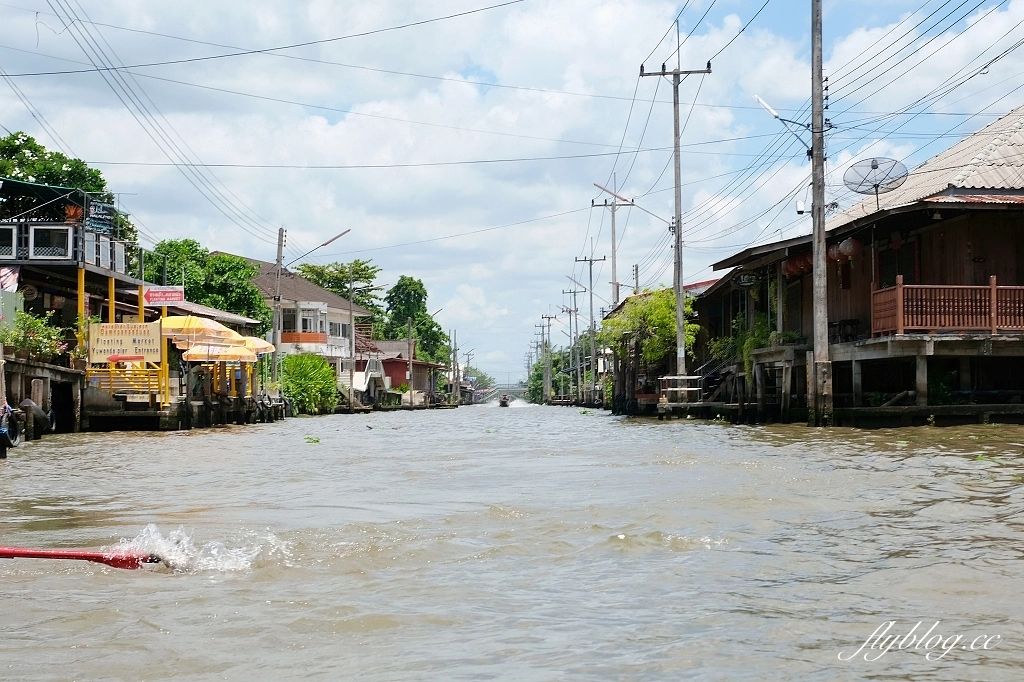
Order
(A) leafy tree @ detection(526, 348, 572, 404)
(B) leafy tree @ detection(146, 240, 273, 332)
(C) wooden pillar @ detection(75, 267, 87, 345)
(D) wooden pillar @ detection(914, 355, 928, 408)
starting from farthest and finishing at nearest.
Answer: (A) leafy tree @ detection(526, 348, 572, 404)
(B) leafy tree @ detection(146, 240, 273, 332)
(C) wooden pillar @ detection(75, 267, 87, 345)
(D) wooden pillar @ detection(914, 355, 928, 408)

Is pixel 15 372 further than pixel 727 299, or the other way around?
pixel 727 299

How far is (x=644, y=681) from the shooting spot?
4270mm

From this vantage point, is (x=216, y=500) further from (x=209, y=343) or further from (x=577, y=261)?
(x=577, y=261)

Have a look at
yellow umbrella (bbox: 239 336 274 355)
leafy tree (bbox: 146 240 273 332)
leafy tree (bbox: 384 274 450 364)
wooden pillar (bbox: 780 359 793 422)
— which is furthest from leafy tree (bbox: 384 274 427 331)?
wooden pillar (bbox: 780 359 793 422)

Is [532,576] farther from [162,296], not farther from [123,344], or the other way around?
[162,296]

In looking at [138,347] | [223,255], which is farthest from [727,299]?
[223,255]

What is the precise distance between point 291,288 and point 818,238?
44.9 m

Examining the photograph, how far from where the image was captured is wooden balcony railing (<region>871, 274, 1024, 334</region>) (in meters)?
18.2

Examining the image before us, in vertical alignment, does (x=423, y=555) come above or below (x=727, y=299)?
below

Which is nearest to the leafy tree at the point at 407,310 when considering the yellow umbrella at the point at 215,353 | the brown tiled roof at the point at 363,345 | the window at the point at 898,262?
the brown tiled roof at the point at 363,345

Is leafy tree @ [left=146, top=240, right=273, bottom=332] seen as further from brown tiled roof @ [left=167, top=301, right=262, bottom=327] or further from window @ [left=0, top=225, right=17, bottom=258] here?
window @ [left=0, top=225, right=17, bottom=258]

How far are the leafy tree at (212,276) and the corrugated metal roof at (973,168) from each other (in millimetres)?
29431

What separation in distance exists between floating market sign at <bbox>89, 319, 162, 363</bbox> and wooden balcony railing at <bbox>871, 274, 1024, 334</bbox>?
1783 centimetres

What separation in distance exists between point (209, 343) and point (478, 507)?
68.8 feet
